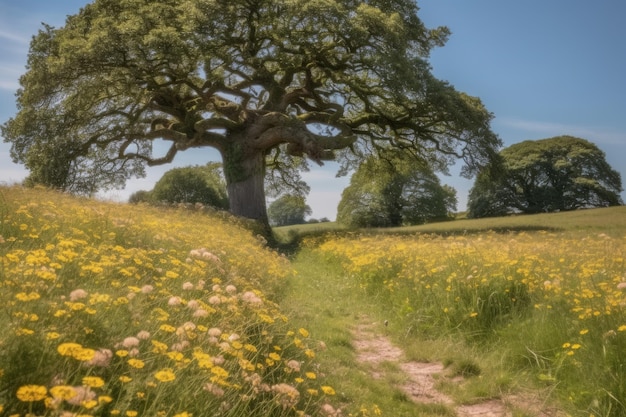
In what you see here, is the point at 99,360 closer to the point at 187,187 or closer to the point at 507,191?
the point at 187,187

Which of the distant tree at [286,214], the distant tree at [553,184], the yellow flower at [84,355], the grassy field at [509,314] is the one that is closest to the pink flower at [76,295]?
the yellow flower at [84,355]

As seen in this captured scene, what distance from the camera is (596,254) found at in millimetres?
8453

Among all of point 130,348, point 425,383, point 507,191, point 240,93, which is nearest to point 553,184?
point 507,191

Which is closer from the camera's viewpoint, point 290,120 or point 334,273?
point 334,273

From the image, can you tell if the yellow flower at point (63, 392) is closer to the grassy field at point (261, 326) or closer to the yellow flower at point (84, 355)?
the grassy field at point (261, 326)

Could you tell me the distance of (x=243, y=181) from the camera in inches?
924

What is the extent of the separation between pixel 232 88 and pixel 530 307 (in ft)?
67.1

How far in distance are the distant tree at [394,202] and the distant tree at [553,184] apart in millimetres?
5809

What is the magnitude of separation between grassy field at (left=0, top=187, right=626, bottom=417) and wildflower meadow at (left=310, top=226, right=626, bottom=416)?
22mm

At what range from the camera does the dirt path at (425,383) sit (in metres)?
4.88

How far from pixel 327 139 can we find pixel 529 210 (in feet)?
96.8

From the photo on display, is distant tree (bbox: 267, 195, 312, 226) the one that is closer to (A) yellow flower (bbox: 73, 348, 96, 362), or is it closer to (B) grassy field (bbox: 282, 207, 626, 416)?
(B) grassy field (bbox: 282, 207, 626, 416)

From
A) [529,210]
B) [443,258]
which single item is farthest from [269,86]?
[529,210]

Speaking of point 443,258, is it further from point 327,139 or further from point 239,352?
point 327,139
